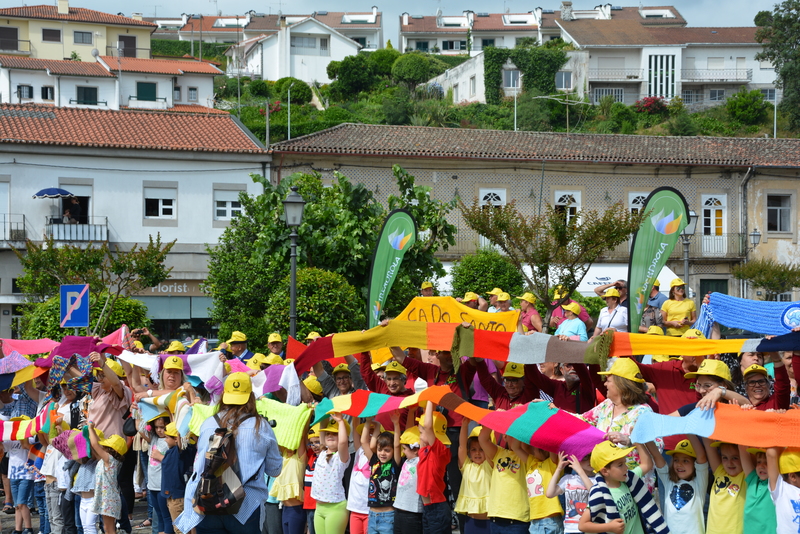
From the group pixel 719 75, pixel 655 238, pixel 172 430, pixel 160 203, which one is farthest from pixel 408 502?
pixel 719 75

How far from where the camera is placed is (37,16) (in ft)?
224

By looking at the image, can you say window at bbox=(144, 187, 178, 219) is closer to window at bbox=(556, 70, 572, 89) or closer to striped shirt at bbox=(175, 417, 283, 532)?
striped shirt at bbox=(175, 417, 283, 532)

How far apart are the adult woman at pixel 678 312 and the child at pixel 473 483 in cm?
413

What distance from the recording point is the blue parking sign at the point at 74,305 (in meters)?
13.5

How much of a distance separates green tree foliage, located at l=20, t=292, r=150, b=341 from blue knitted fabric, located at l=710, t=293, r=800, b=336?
14.1 m

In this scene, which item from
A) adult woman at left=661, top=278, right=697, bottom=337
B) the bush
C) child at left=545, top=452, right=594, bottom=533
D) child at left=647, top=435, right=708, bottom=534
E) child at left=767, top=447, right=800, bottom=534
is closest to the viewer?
child at left=767, top=447, right=800, bottom=534

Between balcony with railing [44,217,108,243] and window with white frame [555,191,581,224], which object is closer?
balcony with railing [44,217,108,243]

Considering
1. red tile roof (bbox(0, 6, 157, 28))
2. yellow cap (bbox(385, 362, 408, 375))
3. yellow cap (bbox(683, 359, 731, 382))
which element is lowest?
yellow cap (bbox(385, 362, 408, 375))

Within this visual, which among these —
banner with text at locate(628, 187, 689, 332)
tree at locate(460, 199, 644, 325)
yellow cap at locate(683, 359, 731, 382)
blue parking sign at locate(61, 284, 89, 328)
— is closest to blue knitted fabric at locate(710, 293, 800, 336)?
banner with text at locate(628, 187, 689, 332)

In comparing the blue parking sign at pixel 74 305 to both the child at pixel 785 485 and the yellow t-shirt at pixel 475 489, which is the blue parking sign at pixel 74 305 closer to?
the yellow t-shirt at pixel 475 489

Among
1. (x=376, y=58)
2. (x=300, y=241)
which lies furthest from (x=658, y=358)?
(x=376, y=58)

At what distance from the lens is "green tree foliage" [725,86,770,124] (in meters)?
59.6

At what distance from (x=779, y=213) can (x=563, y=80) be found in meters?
30.2

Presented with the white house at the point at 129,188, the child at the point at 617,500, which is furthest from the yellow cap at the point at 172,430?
the white house at the point at 129,188
